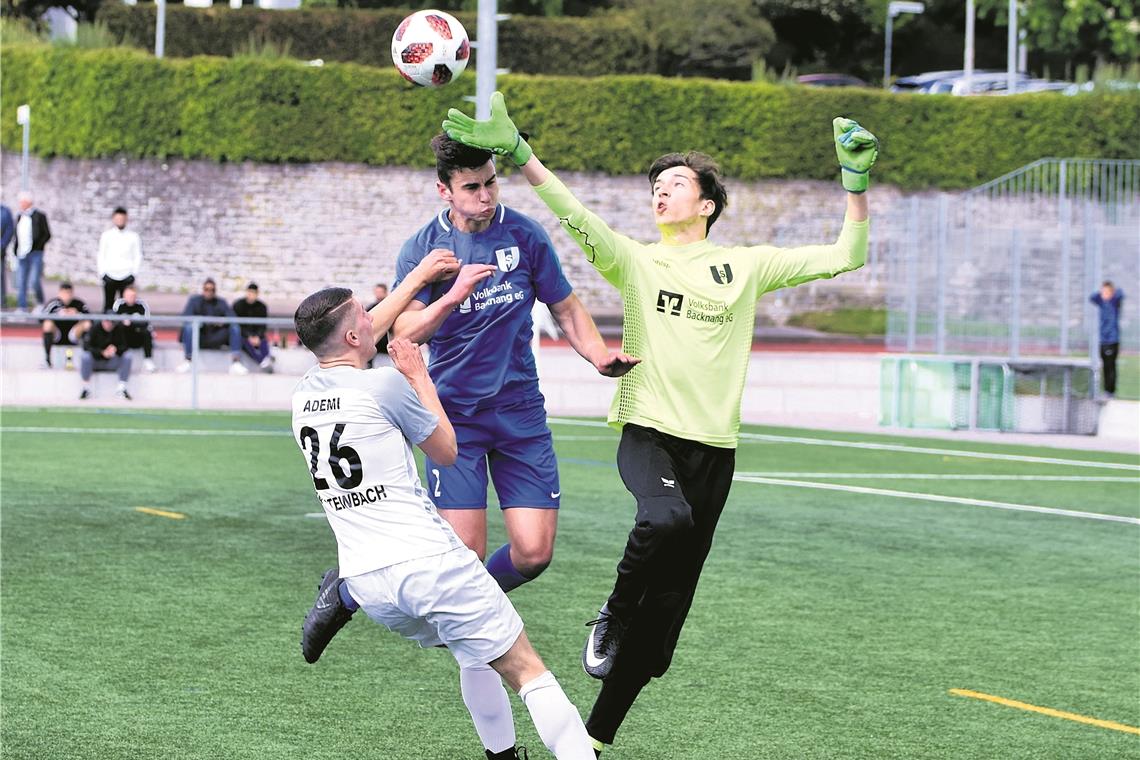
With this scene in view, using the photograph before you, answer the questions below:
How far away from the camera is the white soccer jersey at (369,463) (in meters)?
5.25

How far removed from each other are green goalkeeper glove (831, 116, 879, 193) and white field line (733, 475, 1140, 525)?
8.27 metres

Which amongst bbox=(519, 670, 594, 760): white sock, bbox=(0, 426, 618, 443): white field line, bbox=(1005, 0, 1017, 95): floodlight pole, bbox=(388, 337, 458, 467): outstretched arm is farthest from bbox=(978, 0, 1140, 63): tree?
bbox=(519, 670, 594, 760): white sock

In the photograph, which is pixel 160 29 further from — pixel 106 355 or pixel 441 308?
pixel 441 308

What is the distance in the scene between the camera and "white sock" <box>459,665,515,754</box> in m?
5.95

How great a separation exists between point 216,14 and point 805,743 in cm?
4091

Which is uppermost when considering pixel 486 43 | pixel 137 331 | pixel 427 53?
pixel 486 43

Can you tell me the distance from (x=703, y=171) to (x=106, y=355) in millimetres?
17681

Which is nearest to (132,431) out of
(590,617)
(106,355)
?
(106,355)

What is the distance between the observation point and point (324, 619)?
6.18 meters

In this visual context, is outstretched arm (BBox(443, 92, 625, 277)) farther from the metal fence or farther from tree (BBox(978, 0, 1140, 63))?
tree (BBox(978, 0, 1140, 63))

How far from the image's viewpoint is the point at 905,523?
13375mm

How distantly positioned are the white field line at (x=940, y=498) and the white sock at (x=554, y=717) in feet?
30.8

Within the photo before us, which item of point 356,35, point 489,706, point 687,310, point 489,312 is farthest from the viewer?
point 356,35

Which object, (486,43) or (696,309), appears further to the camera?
(486,43)
